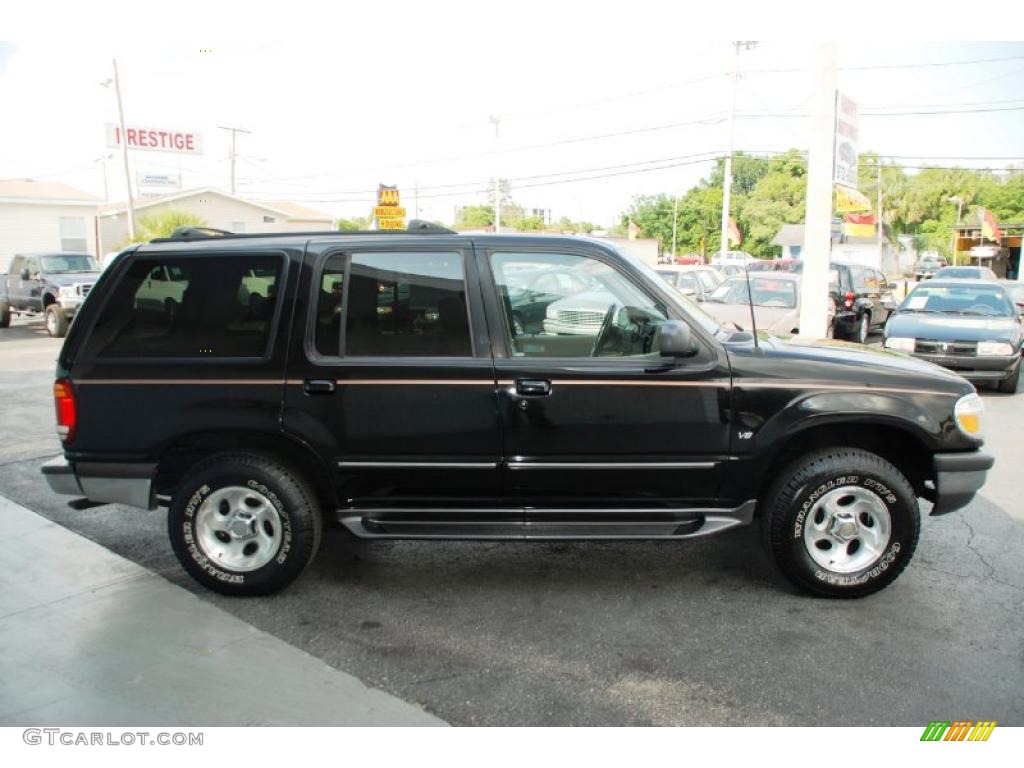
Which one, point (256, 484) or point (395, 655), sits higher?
point (256, 484)

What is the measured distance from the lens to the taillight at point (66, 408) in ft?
13.3

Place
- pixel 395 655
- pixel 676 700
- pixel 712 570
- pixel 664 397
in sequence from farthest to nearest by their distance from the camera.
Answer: pixel 712 570
pixel 664 397
pixel 395 655
pixel 676 700

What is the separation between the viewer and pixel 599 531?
391 cm

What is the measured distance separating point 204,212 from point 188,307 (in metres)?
41.1

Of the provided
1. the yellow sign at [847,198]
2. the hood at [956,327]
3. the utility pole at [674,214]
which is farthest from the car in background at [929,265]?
the hood at [956,327]

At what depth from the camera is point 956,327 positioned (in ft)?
33.8

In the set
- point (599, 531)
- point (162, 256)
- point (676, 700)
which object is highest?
point (162, 256)

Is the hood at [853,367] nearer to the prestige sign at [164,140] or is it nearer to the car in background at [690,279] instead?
the car in background at [690,279]

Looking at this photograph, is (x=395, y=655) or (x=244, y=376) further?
(x=244, y=376)

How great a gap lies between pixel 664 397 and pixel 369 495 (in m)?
1.59

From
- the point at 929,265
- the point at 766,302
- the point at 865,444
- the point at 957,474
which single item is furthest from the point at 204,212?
the point at 929,265

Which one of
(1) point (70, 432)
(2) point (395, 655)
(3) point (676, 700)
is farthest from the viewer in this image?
(1) point (70, 432)

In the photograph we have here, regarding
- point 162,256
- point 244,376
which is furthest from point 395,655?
point 162,256

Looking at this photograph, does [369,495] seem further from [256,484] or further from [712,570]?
[712,570]
